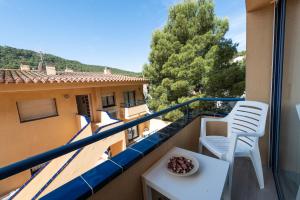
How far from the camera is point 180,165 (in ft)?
3.39

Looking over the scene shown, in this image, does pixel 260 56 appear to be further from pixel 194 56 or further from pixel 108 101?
pixel 108 101

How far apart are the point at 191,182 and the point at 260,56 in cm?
170

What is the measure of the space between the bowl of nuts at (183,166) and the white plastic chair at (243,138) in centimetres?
46

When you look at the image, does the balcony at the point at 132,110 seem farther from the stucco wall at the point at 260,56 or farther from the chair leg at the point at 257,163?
the chair leg at the point at 257,163

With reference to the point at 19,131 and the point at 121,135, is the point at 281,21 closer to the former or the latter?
the point at 121,135

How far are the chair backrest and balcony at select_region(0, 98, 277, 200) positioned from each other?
48 centimetres

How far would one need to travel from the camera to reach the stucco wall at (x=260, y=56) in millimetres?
1611

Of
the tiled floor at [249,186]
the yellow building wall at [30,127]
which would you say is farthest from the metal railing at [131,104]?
the tiled floor at [249,186]

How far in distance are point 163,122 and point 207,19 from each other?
5239mm

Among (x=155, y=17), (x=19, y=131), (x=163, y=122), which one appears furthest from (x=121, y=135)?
(x=155, y=17)

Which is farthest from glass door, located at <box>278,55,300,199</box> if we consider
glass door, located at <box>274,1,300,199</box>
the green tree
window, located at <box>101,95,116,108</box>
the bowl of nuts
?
window, located at <box>101,95,116,108</box>

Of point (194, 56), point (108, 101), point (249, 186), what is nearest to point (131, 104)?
point (108, 101)

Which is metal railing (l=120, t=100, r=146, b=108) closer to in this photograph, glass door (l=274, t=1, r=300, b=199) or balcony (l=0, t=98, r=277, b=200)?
balcony (l=0, t=98, r=277, b=200)

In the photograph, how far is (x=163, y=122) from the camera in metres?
7.62
